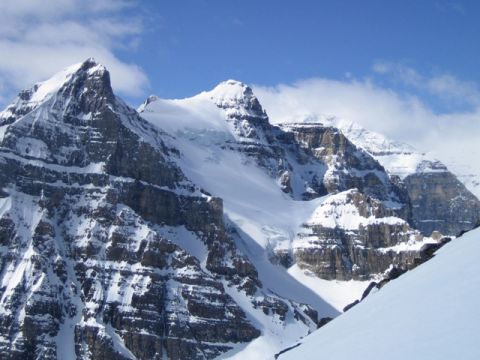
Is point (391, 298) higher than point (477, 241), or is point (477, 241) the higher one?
point (477, 241)

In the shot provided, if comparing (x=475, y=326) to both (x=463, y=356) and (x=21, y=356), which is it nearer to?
(x=463, y=356)

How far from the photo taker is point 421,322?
52.2ft

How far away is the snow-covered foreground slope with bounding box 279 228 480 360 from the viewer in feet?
46.9

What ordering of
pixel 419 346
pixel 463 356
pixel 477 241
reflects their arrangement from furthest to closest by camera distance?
pixel 477 241 → pixel 419 346 → pixel 463 356

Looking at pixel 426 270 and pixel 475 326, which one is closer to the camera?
pixel 475 326

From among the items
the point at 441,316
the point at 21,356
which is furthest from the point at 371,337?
the point at 21,356

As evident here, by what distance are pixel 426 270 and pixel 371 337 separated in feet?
18.5

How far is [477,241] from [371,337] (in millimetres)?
5964

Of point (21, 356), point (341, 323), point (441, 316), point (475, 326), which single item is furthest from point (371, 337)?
point (21, 356)

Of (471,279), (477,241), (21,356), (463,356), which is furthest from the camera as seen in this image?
(21,356)

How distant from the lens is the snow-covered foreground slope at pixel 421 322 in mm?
14281

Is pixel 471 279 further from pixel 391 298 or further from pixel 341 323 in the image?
pixel 341 323

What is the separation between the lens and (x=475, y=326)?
14250mm

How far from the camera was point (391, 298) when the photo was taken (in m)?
20.3
